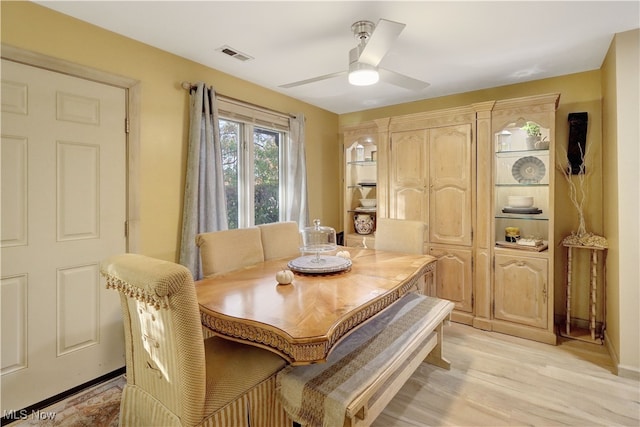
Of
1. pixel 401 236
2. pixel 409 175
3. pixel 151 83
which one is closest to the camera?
pixel 151 83

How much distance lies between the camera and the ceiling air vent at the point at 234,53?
2523mm

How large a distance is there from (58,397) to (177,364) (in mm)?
1552

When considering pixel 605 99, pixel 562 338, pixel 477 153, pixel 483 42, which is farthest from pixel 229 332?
pixel 605 99

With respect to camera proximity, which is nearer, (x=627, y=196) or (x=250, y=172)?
(x=627, y=196)

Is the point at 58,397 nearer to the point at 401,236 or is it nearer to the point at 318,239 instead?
the point at 318,239

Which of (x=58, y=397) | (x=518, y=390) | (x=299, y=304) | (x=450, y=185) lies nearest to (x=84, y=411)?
(x=58, y=397)

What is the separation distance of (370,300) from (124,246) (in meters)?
1.90

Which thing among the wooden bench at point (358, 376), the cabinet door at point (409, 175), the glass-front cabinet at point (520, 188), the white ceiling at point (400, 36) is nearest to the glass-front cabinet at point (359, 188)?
the cabinet door at point (409, 175)

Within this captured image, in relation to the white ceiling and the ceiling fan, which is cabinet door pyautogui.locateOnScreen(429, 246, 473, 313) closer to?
the white ceiling

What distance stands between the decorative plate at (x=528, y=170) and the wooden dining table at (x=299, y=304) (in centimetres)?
175

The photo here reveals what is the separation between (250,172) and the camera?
337cm

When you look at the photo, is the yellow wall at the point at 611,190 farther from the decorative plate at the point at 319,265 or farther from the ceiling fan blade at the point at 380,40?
the decorative plate at the point at 319,265

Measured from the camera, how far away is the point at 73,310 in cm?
216

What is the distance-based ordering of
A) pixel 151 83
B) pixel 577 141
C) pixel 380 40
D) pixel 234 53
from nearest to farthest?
1. pixel 380 40
2. pixel 151 83
3. pixel 234 53
4. pixel 577 141
